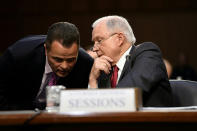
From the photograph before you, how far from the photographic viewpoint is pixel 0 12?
789 cm

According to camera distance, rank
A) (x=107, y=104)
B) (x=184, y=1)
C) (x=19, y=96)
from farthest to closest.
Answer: (x=184, y=1), (x=19, y=96), (x=107, y=104)

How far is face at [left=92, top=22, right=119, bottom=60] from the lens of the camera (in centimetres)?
295

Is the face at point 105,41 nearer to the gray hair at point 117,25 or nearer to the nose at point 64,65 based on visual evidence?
the gray hair at point 117,25

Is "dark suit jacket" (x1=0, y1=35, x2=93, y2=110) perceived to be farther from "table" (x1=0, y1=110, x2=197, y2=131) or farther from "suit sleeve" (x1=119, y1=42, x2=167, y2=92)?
"table" (x1=0, y1=110, x2=197, y2=131)

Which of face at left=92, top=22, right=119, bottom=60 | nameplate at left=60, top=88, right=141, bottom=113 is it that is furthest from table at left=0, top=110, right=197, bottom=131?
face at left=92, top=22, right=119, bottom=60

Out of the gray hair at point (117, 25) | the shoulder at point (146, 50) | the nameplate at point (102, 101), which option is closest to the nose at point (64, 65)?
the shoulder at point (146, 50)

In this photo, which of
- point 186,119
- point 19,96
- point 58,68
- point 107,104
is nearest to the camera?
point 186,119

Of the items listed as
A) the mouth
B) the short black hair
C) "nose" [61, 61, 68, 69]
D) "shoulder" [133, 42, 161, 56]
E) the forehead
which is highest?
the short black hair

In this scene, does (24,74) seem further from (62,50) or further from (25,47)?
(62,50)

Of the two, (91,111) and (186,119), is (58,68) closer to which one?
(91,111)

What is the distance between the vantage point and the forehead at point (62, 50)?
7.93 feet
